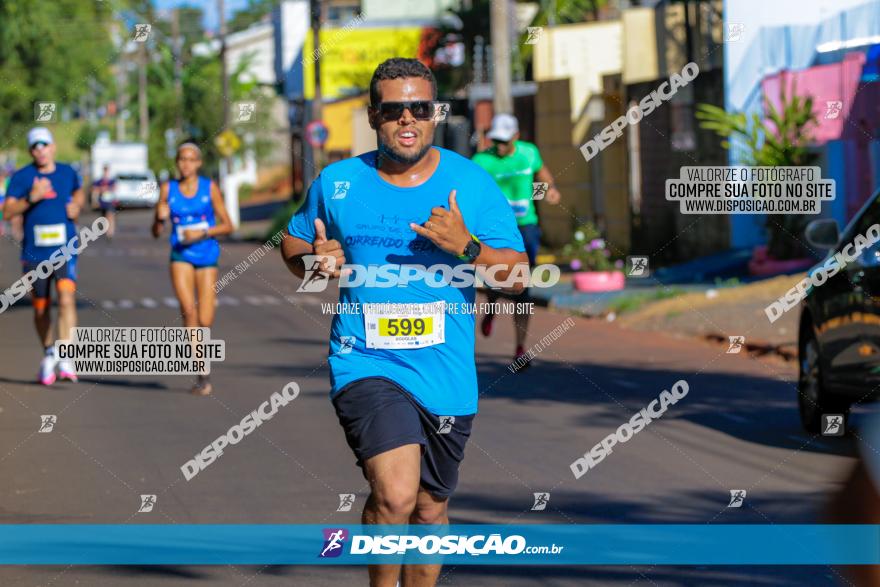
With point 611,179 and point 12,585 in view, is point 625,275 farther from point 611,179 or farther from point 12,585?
point 12,585

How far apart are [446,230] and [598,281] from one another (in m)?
15.9

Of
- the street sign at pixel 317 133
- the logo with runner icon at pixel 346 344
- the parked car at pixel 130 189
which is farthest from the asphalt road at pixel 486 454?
the parked car at pixel 130 189

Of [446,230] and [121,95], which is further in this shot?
[121,95]

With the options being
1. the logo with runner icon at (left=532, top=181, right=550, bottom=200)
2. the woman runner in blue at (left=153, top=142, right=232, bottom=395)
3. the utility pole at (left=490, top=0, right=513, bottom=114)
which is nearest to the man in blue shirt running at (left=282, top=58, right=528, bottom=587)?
the woman runner in blue at (left=153, top=142, right=232, bottom=395)

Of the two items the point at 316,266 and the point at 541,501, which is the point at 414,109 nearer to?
the point at 316,266

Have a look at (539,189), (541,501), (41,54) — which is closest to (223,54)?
(41,54)

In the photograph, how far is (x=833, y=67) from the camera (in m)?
21.6

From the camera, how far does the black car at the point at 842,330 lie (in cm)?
920

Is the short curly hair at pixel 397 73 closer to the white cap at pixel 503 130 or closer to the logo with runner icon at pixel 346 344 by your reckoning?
the logo with runner icon at pixel 346 344

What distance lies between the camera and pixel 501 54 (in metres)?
22.8

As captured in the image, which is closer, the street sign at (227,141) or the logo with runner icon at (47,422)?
the logo with runner icon at (47,422)

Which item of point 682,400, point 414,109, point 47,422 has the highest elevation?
point 414,109

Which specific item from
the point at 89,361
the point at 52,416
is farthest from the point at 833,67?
the point at 52,416

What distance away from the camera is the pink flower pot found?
2091 cm
